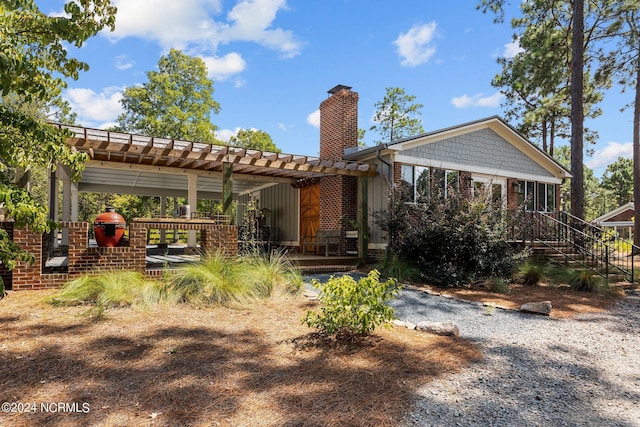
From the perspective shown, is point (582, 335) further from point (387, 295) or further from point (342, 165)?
point (342, 165)

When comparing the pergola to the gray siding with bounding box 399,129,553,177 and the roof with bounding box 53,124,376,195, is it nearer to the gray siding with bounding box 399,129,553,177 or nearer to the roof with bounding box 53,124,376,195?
the roof with bounding box 53,124,376,195

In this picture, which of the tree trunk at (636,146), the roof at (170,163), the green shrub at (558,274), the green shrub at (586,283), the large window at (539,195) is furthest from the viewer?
the tree trunk at (636,146)

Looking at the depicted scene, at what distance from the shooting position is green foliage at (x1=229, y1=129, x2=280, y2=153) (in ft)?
95.8

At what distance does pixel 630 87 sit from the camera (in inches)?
678

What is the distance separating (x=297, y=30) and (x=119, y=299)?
1061 cm

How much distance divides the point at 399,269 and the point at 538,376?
494 centimetres

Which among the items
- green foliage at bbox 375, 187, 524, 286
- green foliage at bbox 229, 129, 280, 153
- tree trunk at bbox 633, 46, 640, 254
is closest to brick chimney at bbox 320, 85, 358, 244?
green foliage at bbox 375, 187, 524, 286

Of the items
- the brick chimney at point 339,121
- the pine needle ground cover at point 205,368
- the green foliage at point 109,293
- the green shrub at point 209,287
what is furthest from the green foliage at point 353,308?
the brick chimney at point 339,121

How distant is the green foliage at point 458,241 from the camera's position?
328 inches

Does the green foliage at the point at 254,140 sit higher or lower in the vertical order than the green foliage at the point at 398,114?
lower

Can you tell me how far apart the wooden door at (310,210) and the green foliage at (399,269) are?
3702 mm

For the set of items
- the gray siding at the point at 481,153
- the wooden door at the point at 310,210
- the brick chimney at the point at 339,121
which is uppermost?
the brick chimney at the point at 339,121

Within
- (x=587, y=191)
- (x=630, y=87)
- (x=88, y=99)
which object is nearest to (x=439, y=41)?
(x=630, y=87)

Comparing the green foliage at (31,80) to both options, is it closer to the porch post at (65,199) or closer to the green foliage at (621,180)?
the porch post at (65,199)
